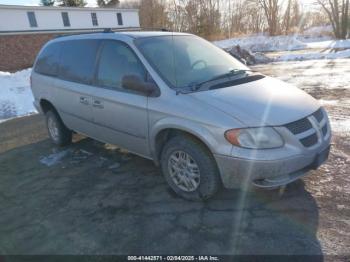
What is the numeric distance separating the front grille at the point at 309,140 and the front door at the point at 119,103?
5.71ft

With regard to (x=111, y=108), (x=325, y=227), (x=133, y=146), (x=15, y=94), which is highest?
(x=111, y=108)

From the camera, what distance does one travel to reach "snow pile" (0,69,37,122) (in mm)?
8875

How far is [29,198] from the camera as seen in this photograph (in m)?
3.96

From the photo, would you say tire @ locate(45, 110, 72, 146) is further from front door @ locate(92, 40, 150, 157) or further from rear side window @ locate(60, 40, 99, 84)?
front door @ locate(92, 40, 150, 157)

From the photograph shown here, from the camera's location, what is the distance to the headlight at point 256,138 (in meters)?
2.82

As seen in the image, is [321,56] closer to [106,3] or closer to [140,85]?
[140,85]

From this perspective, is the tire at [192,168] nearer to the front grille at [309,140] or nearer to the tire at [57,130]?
the front grille at [309,140]

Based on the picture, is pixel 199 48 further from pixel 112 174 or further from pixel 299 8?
pixel 299 8

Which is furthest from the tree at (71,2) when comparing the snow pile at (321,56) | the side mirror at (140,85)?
the side mirror at (140,85)

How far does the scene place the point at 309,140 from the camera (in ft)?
9.81

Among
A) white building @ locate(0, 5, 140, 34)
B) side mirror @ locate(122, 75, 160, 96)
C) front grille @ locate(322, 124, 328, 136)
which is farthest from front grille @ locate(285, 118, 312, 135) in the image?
white building @ locate(0, 5, 140, 34)

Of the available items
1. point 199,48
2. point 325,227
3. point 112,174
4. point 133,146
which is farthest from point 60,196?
point 325,227

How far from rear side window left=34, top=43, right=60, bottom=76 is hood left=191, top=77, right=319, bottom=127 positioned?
310 cm

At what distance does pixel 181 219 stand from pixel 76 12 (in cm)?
3054
